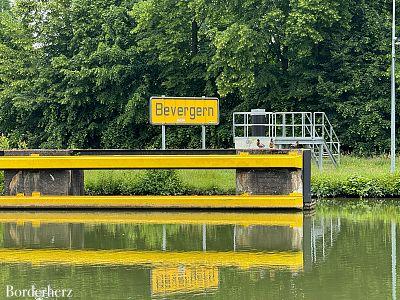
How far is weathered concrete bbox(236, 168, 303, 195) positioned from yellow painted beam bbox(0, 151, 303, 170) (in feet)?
0.91

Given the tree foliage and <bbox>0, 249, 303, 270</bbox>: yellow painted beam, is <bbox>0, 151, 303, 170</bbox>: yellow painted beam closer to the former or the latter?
<bbox>0, 249, 303, 270</bbox>: yellow painted beam

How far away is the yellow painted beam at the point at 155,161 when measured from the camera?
19.4 m

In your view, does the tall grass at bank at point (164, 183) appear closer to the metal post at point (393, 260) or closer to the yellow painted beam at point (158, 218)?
the yellow painted beam at point (158, 218)

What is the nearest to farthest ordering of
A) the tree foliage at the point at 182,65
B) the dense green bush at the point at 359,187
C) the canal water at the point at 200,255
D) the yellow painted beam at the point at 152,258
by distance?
1. the canal water at the point at 200,255
2. the yellow painted beam at the point at 152,258
3. the dense green bush at the point at 359,187
4. the tree foliage at the point at 182,65

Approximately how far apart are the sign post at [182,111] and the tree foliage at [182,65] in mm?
12158

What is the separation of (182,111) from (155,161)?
512cm

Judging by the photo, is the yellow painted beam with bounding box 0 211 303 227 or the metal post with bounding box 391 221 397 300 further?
the yellow painted beam with bounding box 0 211 303 227

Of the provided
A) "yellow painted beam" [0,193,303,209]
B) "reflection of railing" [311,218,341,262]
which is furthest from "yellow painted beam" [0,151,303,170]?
"reflection of railing" [311,218,341,262]

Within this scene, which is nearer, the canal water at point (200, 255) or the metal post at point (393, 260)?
the metal post at point (393, 260)

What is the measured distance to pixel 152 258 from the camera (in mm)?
13062

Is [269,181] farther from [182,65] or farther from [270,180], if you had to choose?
[182,65]

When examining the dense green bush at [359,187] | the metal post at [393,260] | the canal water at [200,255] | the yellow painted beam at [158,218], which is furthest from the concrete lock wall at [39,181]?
the metal post at [393,260]

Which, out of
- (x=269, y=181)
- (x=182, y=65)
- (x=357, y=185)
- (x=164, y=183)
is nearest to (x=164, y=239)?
(x=269, y=181)

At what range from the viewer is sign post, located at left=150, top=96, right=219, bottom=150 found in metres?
24.7
